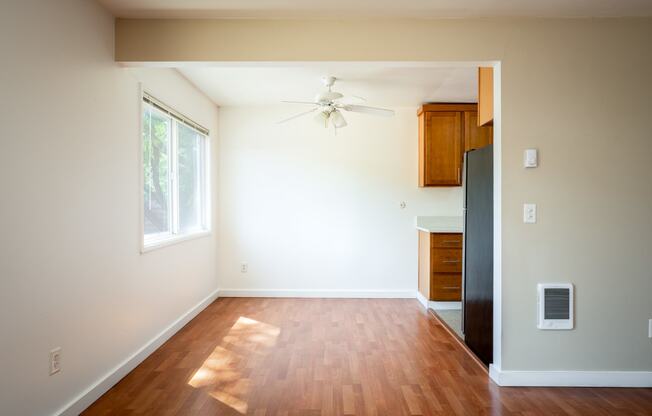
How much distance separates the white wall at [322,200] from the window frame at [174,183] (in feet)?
1.32

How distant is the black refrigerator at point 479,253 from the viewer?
3.00 m

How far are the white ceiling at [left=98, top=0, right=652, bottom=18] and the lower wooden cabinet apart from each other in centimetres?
252

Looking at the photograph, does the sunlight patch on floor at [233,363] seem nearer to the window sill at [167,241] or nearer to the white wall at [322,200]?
the window sill at [167,241]

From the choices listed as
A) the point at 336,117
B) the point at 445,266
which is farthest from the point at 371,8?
the point at 445,266

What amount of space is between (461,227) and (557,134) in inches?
87.5

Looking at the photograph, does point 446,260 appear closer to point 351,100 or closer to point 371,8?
point 351,100

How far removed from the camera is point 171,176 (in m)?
4.00

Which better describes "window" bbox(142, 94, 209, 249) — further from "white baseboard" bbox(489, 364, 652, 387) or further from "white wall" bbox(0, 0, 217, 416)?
"white baseboard" bbox(489, 364, 652, 387)

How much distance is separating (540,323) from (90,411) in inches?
110

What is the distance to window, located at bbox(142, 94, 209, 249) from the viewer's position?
3.48m

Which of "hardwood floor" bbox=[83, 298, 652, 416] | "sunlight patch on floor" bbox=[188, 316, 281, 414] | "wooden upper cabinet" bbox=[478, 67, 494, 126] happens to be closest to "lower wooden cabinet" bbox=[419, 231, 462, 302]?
"hardwood floor" bbox=[83, 298, 652, 416]

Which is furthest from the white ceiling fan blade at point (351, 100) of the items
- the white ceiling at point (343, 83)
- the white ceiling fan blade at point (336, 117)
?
the white ceiling fan blade at point (336, 117)

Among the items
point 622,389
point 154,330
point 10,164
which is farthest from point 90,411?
point 622,389

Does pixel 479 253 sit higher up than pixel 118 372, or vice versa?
pixel 479 253
